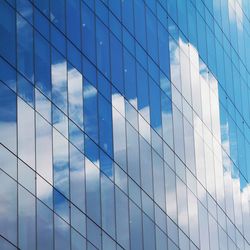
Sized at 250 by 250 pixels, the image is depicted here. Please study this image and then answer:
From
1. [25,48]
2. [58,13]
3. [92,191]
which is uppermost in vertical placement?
[58,13]

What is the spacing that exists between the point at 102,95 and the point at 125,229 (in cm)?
562

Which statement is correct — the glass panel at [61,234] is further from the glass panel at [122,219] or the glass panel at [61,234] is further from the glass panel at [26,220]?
the glass panel at [122,219]

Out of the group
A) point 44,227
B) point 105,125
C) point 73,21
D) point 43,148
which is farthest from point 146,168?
point 44,227

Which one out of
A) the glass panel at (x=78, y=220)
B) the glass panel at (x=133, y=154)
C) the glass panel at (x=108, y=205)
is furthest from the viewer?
the glass panel at (x=133, y=154)

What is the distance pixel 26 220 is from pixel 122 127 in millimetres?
10745

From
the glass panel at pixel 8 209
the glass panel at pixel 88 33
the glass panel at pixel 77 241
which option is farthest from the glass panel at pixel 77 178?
the glass panel at pixel 88 33

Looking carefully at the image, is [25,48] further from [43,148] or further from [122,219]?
[122,219]

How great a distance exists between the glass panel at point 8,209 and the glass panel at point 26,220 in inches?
11.4

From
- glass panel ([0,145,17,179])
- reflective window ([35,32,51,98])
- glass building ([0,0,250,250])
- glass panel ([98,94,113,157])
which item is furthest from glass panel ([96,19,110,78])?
glass panel ([0,145,17,179])

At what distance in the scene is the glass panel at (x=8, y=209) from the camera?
3209cm

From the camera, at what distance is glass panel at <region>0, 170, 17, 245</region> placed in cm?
3209

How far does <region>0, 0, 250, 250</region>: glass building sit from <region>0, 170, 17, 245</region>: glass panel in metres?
0.04

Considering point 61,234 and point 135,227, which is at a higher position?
point 135,227

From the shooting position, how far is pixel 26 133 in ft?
112
